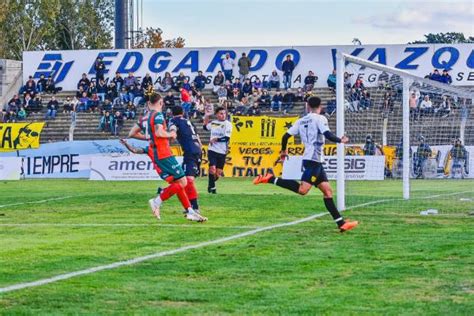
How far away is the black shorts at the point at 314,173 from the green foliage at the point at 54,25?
2464 inches

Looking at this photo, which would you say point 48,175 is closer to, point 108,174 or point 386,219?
point 108,174

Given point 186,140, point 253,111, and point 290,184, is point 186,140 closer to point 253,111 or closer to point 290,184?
point 290,184

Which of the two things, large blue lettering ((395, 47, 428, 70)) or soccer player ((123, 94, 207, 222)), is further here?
large blue lettering ((395, 47, 428, 70))

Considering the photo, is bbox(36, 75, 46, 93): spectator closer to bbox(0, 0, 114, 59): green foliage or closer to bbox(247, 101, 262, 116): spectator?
bbox(247, 101, 262, 116): spectator

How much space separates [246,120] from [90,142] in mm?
5736

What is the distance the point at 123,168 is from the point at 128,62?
1551 cm

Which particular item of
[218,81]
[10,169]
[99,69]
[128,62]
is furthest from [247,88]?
[10,169]

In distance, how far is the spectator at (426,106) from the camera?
2815 cm

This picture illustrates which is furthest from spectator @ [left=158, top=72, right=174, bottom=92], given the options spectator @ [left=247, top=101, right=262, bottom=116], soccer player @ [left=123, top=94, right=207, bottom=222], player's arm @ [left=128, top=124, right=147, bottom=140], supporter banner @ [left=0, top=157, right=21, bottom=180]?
soccer player @ [left=123, top=94, right=207, bottom=222]

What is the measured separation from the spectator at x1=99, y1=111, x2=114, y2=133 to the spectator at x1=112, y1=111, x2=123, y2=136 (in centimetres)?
17

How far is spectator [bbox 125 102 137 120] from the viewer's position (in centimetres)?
4553

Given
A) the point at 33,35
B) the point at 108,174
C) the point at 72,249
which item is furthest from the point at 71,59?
the point at 72,249

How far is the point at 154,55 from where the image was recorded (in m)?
52.5

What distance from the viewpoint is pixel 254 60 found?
51.3 metres
